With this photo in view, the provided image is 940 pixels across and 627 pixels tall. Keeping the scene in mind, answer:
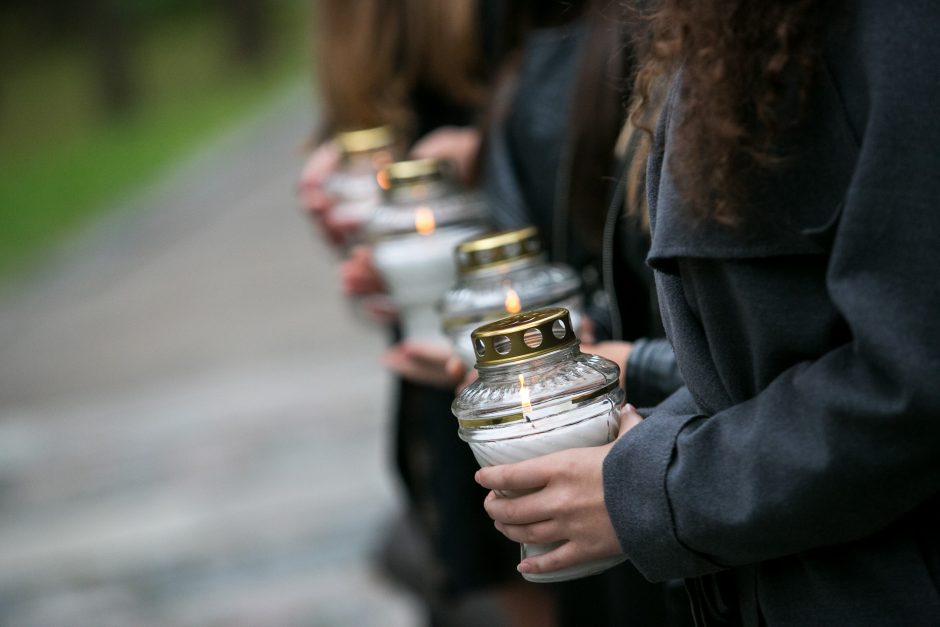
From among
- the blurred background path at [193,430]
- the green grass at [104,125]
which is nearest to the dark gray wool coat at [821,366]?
the blurred background path at [193,430]

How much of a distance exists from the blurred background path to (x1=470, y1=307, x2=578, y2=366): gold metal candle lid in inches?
80.9

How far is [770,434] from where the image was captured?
110cm

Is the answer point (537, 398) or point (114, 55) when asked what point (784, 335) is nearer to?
point (537, 398)

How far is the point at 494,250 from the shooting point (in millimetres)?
1692

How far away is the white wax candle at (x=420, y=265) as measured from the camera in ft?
6.56

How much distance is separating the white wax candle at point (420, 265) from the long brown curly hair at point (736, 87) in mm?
900

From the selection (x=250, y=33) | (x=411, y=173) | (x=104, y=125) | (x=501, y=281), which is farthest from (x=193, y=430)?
(x=250, y=33)

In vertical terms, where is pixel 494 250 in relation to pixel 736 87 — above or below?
below

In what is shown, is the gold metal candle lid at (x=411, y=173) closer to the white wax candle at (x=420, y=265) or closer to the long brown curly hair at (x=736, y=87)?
the white wax candle at (x=420, y=265)

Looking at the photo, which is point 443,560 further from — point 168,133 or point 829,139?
point 168,133

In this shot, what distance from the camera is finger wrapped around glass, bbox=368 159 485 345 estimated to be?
201cm

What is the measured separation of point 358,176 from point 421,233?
0.55m

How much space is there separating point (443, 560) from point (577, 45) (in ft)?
3.95

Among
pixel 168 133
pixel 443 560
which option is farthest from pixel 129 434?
pixel 168 133
